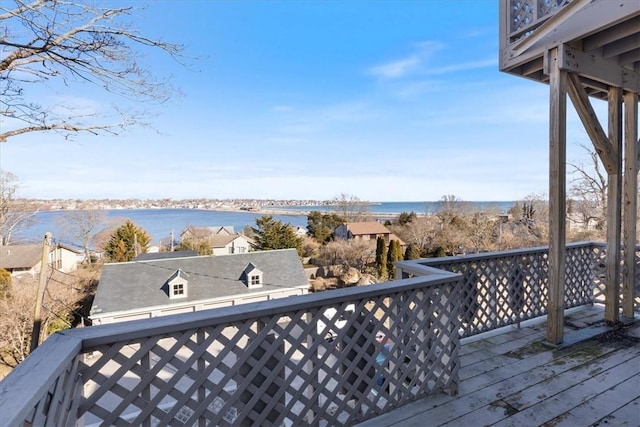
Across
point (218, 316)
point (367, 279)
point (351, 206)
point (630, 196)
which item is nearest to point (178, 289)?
point (367, 279)

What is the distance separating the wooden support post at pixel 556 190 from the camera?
2.64 m

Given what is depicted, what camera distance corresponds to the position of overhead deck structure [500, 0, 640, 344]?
2.52 metres

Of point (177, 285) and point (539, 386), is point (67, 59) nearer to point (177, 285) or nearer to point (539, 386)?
point (539, 386)

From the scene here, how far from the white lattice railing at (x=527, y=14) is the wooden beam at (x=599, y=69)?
342mm

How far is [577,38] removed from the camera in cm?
253

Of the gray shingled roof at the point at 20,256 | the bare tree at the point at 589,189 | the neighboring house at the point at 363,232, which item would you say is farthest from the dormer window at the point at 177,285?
the bare tree at the point at 589,189

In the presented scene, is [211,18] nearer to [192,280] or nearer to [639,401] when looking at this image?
[639,401]

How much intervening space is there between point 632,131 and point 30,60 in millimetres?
6136

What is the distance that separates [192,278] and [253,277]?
252 cm

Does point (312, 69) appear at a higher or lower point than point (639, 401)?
higher

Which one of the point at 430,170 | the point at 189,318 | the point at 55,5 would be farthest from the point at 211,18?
the point at 430,170

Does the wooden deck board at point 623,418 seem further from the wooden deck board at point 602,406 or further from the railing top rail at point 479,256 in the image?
the railing top rail at point 479,256

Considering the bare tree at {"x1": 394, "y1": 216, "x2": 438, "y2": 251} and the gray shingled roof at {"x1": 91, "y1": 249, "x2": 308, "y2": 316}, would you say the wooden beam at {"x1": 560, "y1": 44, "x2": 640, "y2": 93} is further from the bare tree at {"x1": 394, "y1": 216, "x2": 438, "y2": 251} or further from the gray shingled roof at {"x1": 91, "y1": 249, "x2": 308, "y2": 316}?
the bare tree at {"x1": 394, "y1": 216, "x2": 438, "y2": 251}

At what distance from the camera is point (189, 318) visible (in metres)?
1.32
